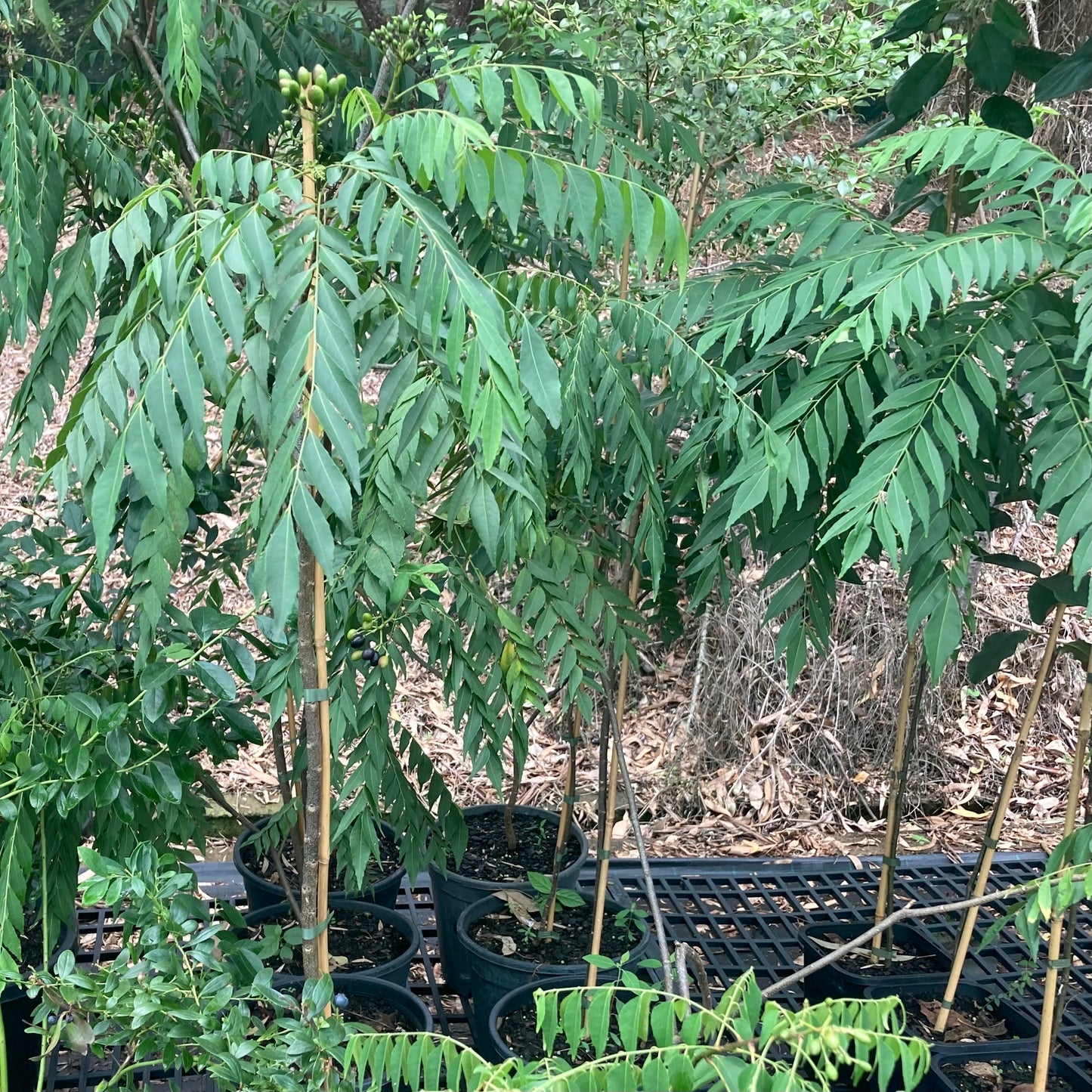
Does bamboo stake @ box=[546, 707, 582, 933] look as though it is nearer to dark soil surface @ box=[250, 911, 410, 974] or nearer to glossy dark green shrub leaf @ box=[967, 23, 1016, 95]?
dark soil surface @ box=[250, 911, 410, 974]

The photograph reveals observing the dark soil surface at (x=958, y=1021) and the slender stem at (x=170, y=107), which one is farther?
the dark soil surface at (x=958, y=1021)

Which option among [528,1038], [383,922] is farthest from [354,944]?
[528,1038]

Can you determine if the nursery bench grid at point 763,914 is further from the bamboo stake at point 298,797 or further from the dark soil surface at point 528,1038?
the bamboo stake at point 298,797

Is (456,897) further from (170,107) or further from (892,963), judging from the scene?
(170,107)

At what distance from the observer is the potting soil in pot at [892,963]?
2471mm

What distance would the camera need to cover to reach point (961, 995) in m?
2.42

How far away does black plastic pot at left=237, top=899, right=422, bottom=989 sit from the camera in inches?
87.0

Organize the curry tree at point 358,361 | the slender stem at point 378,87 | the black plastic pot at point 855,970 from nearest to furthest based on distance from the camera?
1. the curry tree at point 358,361
2. the slender stem at point 378,87
3. the black plastic pot at point 855,970

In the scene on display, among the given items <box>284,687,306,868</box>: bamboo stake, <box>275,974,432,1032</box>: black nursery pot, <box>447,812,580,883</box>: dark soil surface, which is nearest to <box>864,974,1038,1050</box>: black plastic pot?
<box>447,812,580,883</box>: dark soil surface

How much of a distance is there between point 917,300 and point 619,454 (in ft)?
1.68

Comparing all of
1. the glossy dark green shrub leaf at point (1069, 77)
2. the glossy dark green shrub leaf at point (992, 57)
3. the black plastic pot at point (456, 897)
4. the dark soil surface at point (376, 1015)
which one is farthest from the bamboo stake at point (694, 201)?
the dark soil surface at point (376, 1015)

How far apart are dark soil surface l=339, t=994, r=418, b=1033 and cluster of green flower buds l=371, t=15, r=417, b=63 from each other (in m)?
1.69

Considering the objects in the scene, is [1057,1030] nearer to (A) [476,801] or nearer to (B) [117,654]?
(B) [117,654]

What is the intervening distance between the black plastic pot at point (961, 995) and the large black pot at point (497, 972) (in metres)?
0.51
